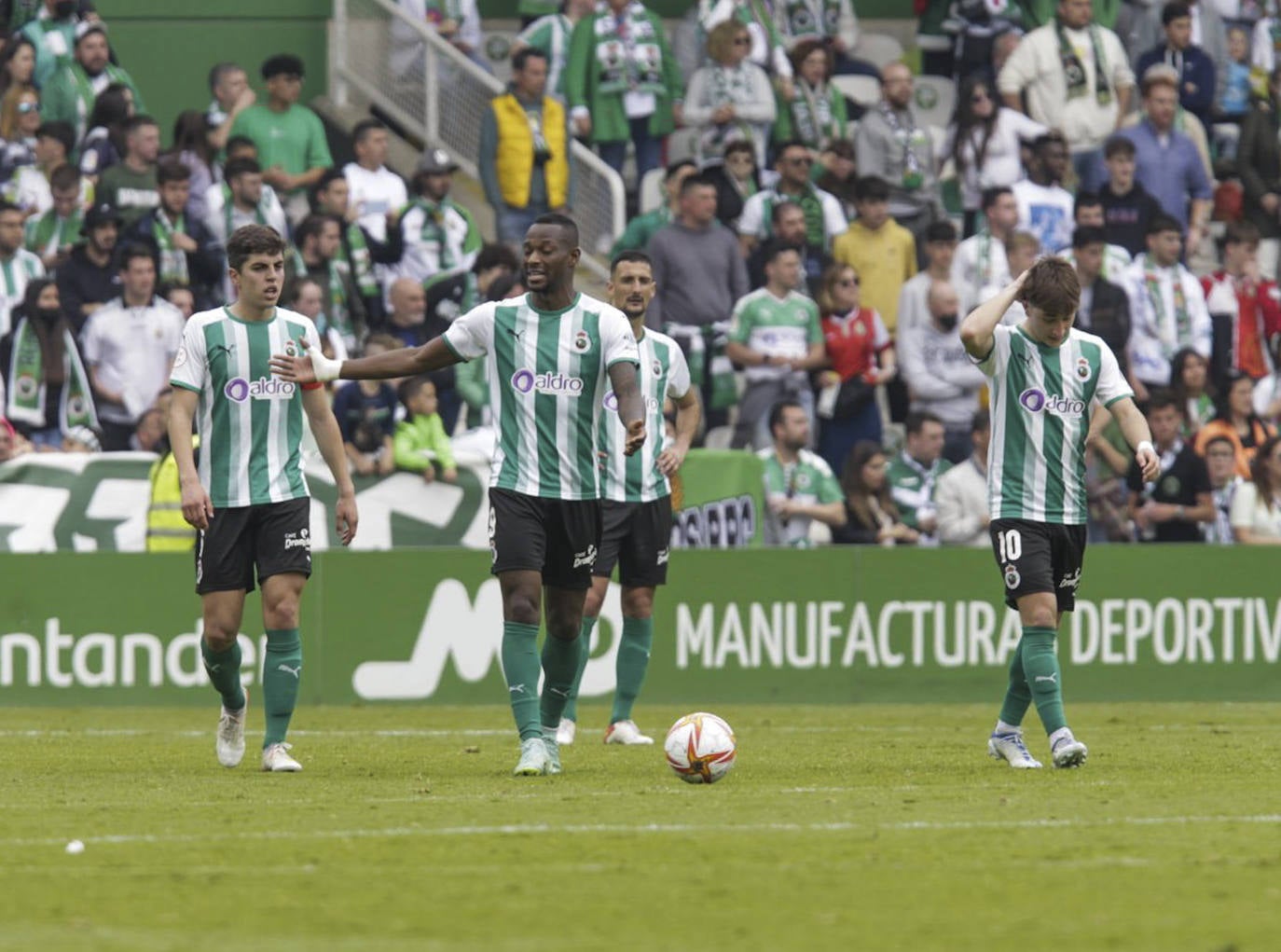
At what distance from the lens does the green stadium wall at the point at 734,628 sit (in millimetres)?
15531

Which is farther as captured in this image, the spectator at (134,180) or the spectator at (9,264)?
the spectator at (134,180)

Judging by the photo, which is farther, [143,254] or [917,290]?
[917,290]

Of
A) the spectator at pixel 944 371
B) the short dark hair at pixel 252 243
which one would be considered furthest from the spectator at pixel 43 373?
the short dark hair at pixel 252 243

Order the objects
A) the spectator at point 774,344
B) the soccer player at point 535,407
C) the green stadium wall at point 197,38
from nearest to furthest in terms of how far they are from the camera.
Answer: the soccer player at point 535,407
the spectator at point 774,344
the green stadium wall at point 197,38

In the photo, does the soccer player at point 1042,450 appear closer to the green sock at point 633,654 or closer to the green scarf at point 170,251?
the green sock at point 633,654

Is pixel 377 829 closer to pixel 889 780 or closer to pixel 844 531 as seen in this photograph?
pixel 889 780

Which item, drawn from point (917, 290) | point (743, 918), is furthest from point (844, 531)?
point (743, 918)

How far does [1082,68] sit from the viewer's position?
21.4 m

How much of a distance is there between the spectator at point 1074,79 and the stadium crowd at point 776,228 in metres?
0.03

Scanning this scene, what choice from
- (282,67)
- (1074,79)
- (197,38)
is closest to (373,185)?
(282,67)

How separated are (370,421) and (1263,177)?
9592 mm

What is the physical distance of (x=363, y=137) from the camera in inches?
754

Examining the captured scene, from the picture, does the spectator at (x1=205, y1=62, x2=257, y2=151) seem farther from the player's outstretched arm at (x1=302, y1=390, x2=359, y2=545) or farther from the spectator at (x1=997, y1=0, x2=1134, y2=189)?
the player's outstretched arm at (x1=302, y1=390, x2=359, y2=545)

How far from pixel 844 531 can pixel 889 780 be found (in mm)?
7810
